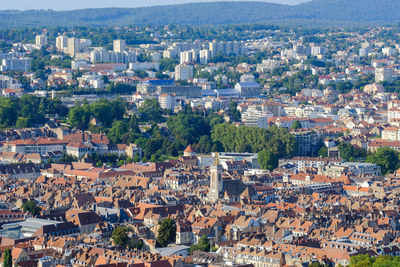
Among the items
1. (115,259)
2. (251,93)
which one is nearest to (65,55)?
(251,93)

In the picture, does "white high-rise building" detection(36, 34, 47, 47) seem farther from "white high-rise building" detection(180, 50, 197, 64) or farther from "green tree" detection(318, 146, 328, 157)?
"green tree" detection(318, 146, 328, 157)

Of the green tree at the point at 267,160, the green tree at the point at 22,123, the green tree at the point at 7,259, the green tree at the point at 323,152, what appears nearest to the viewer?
the green tree at the point at 7,259

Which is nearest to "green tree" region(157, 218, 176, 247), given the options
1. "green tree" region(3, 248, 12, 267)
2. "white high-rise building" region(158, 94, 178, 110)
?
"green tree" region(3, 248, 12, 267)

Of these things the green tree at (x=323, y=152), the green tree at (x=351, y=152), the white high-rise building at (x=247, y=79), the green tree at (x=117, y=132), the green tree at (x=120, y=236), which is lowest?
the white high-rise building at (x=247, y=79)

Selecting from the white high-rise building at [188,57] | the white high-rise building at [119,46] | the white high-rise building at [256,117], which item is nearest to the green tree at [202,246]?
the white high-rise building at [256,117]

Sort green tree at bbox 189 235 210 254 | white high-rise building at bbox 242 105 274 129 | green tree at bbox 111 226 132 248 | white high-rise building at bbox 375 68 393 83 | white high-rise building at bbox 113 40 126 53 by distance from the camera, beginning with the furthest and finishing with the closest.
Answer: white high-rise building at bbox 113 40 126 53 → white high-rise building at bbox 375 68 393 83 → white high-rise building at bbox 242 105 274 129 → green tree at bbox 111 226 132 248 → green tree at bbox 189 235 210 254

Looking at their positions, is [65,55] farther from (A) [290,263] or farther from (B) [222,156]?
(A) [290,263]

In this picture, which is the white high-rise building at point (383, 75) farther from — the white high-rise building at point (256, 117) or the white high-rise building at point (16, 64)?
the white high-rise building at point (16, 64)
